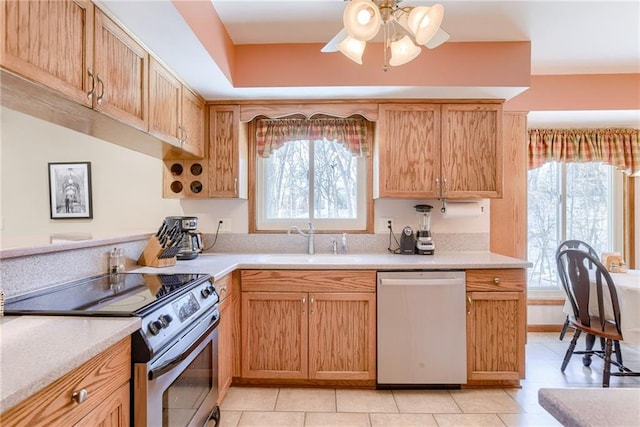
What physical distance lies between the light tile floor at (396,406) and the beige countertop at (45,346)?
4.14 ft

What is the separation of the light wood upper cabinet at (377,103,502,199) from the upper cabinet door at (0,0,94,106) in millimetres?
1926

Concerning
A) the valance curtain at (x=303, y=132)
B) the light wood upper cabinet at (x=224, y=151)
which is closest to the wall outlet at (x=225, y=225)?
the light wood upper cabinet at (x=224, y=151)

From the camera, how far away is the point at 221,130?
2725 millimetres

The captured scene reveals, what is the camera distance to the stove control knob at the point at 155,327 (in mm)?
1214

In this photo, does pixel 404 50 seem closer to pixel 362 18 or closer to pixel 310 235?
pixel 362 18

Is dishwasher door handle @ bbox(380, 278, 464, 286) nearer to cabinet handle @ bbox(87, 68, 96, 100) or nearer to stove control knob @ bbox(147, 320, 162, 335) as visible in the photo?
stove control knob @ bbox(147, 320, 162, 335)

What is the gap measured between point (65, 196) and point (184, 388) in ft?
7.41

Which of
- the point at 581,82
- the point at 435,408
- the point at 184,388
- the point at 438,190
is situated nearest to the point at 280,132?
the point at 438,190

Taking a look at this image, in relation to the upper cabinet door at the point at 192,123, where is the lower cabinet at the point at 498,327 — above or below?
below

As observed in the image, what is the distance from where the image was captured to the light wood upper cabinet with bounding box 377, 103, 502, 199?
2674mm

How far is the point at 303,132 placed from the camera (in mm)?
2975

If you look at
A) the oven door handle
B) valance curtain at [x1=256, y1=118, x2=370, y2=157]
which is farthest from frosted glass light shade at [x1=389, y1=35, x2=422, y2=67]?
the oven door handle

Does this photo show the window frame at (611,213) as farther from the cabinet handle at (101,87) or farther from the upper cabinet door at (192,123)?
the cabinet handle at (101,87)

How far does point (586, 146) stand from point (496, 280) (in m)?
2.17
